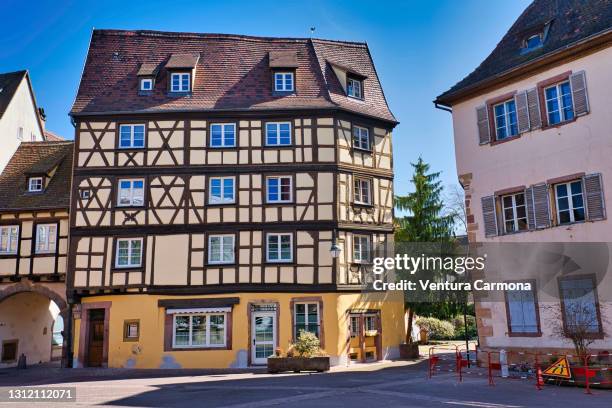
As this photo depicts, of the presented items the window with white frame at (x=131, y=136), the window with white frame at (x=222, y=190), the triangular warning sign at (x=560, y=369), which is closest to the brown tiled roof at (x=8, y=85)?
the window with white frame at (x=131, y=136)

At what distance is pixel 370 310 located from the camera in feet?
76.5

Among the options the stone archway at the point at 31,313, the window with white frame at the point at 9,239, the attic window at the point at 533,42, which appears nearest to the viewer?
the attic window at the point at 533,42

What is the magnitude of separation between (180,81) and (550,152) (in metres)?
15.4

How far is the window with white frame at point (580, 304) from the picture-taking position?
51.0 feet

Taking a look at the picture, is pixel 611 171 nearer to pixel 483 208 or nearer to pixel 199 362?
pixel 483 208

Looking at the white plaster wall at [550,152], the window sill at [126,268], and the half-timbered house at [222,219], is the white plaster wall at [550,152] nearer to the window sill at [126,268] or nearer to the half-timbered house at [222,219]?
the half-timbered house at [222,219]

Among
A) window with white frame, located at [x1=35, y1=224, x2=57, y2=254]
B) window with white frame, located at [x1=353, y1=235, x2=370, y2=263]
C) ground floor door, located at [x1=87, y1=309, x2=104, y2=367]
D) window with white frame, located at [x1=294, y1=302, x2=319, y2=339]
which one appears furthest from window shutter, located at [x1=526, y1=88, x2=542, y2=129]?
window with white frame, located at [x1=35, y1=224, x2=57, y2=254]

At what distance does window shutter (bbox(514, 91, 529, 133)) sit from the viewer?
58.6 feet

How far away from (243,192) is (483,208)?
9530 millimetres

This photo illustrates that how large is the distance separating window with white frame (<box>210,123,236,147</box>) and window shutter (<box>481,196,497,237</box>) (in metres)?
10.5

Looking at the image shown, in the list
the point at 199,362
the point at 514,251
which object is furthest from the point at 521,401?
the point at 199,362

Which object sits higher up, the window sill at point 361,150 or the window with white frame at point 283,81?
the window with white frame at point 283,81

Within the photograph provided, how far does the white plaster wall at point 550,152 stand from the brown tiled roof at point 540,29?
0.60 meters

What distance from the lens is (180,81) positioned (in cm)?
2481
